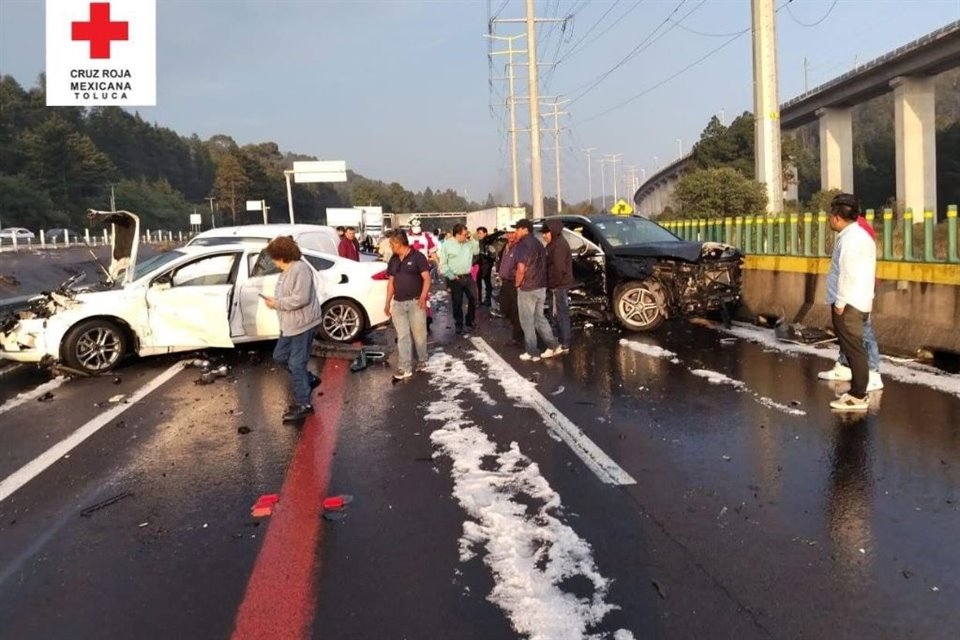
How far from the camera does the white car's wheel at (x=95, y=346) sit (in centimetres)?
1025

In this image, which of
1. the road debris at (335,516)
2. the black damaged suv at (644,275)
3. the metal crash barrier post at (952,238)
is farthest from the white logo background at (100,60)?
the metal crash barrier post at (952,238)

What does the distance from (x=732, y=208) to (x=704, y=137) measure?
4915cm

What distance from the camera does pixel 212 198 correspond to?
115 meters

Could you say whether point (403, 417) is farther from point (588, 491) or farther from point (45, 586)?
point (45, 586)

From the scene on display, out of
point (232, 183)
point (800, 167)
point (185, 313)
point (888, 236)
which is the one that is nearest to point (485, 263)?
point (185, 313)

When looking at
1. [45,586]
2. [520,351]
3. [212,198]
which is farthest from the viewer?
[212,198]

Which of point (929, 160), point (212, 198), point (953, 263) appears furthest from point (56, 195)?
point (953, 263)

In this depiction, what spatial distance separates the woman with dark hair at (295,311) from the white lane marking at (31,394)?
3.30 metres

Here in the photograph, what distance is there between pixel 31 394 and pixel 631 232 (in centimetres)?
880

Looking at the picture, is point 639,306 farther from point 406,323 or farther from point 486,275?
point 486,275

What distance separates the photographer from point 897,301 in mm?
10117

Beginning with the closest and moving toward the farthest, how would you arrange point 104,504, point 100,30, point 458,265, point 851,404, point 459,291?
point 104,504
point 851,404
point 100,30
point 458,265
point 459,291

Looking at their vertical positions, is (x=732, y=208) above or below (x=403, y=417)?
above

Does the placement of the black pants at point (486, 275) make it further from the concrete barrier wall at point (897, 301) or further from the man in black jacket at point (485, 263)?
→ the concrete barrier wall at point (897, 301)
